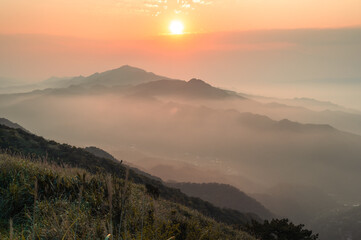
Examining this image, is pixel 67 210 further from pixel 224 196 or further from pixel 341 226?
pixel 341 226

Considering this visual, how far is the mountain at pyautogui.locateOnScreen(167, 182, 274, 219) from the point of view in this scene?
4122 inches

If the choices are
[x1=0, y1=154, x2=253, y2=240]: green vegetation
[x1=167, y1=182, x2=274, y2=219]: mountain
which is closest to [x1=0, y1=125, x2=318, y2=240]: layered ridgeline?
[x1=0, y1=154, x2=253, y2=240]: green vegetation

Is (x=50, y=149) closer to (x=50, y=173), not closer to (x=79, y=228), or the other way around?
(x=50, y=173)

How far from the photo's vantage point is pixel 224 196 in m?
110

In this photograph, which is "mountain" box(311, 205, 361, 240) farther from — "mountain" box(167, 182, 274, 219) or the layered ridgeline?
the layered ridgeline

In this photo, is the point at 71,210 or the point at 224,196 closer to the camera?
Result: the point at 71,210

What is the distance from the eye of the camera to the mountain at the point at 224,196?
10469 centimetres

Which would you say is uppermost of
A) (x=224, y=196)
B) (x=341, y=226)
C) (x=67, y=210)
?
(x=67, y=210)

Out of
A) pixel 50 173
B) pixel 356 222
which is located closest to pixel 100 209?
pixel 50 173

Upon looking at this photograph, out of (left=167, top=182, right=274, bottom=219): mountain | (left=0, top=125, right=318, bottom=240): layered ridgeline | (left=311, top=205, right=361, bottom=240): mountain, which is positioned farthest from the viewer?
(left=311, top=205, right=361, bottom=240): mountain

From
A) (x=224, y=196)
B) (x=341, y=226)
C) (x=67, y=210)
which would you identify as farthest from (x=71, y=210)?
(x=341, y=226)

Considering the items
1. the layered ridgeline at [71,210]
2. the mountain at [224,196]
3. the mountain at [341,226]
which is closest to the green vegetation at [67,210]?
the layered ridgeline at [71,210]

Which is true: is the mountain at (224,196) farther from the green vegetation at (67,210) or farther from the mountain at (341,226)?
the green vegetation at (67,210)

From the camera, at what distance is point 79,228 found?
4.72 m
